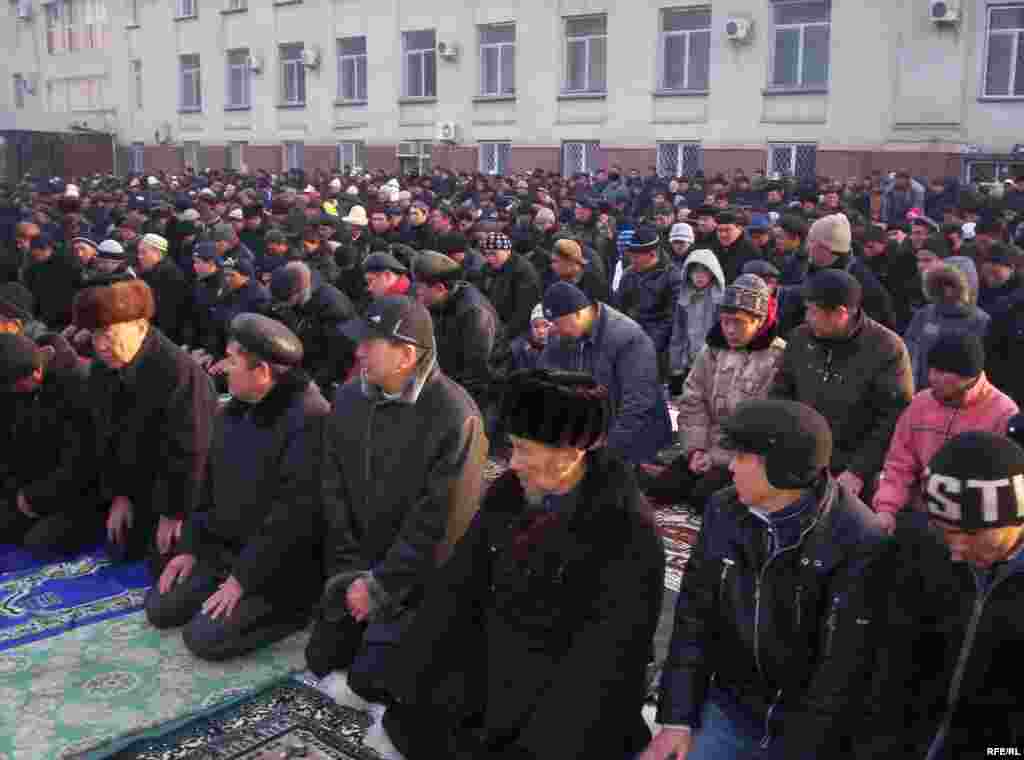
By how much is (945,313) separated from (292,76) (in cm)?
2847

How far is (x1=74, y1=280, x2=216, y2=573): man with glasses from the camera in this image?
521 centimetres

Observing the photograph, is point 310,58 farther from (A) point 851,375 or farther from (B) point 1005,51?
(A) point 851,375

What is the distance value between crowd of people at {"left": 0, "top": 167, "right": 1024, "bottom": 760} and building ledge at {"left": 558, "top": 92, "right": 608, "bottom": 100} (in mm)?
Result: 15800

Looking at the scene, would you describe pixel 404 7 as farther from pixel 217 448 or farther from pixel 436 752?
pixel 436 752

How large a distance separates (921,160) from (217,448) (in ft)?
56.3

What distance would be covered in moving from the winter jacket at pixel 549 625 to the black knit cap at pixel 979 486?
89 cm

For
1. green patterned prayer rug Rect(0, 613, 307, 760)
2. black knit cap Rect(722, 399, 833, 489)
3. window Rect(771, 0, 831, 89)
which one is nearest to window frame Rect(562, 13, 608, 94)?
window Rect(771, 0, 831, 89)

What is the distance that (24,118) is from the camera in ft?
97.0

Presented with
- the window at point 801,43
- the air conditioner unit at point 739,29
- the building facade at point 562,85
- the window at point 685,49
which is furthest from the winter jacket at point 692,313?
the window at point 685,49

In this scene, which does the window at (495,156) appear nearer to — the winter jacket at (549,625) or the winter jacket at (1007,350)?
the winter jacket at (1007,350)

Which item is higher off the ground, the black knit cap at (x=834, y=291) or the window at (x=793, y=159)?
the window at (x=793, y=159)

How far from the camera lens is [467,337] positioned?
23.9 ft

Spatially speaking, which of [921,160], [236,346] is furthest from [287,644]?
[921,160]

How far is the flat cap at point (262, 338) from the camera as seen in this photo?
458 cm
